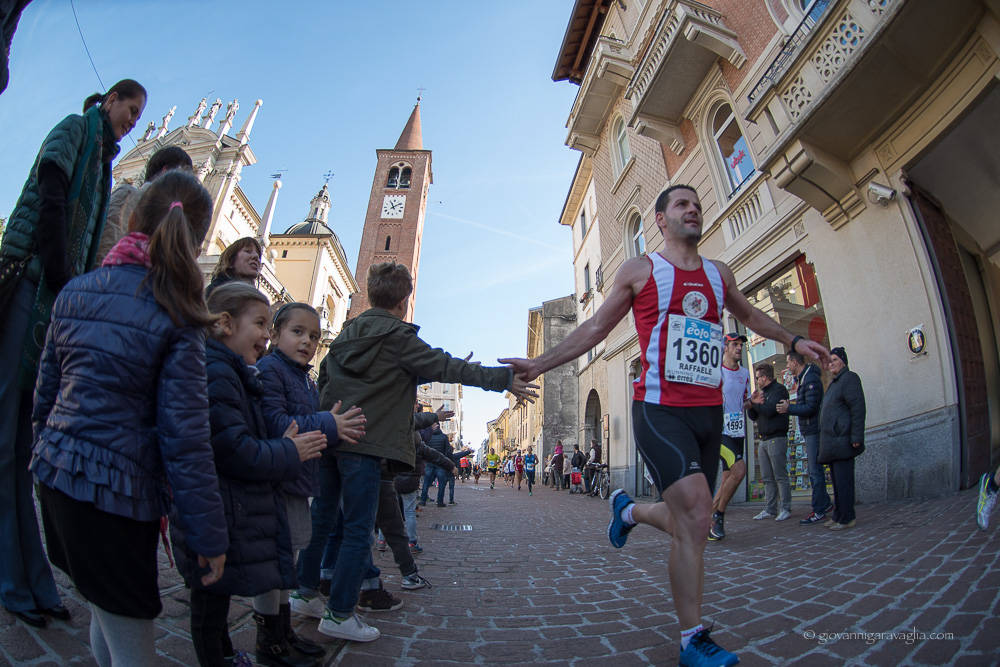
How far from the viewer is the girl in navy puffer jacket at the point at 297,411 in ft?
6.61

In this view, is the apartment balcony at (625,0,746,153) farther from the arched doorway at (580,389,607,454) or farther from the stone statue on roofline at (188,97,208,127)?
the stone statue on roofline at (188,97,208,127)

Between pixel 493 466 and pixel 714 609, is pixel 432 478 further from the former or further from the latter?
pixel 493 466

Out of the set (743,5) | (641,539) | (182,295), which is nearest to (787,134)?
(743,5)

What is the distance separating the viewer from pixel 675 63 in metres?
10.6

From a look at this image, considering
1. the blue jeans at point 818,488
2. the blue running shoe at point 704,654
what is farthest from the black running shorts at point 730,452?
the blue running shoe at point 704,654

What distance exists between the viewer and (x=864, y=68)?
19.1 ft

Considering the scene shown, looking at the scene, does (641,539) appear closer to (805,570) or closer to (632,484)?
(805,570)

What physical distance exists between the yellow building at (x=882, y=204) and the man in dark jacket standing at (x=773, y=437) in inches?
45.9

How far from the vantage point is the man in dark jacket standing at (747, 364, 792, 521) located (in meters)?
6.02

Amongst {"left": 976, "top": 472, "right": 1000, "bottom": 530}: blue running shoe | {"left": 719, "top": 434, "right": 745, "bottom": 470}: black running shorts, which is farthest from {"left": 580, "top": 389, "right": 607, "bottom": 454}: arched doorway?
{"left": 976, "top": 472, "right": 1000, "bottom": 530}: blue running shoe

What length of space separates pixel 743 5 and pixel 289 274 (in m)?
41.8

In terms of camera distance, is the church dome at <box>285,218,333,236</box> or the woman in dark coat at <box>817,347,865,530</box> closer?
the woman in dark coat at <box>817,347,865,530</box>

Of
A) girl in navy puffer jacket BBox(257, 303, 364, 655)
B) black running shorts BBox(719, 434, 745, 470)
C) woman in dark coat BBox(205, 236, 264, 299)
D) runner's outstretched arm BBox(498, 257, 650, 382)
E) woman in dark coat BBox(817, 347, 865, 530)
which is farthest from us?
black running shorts BBox(719, 434, 745, 470)

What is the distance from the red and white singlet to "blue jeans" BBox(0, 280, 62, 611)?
2733 millimetres
